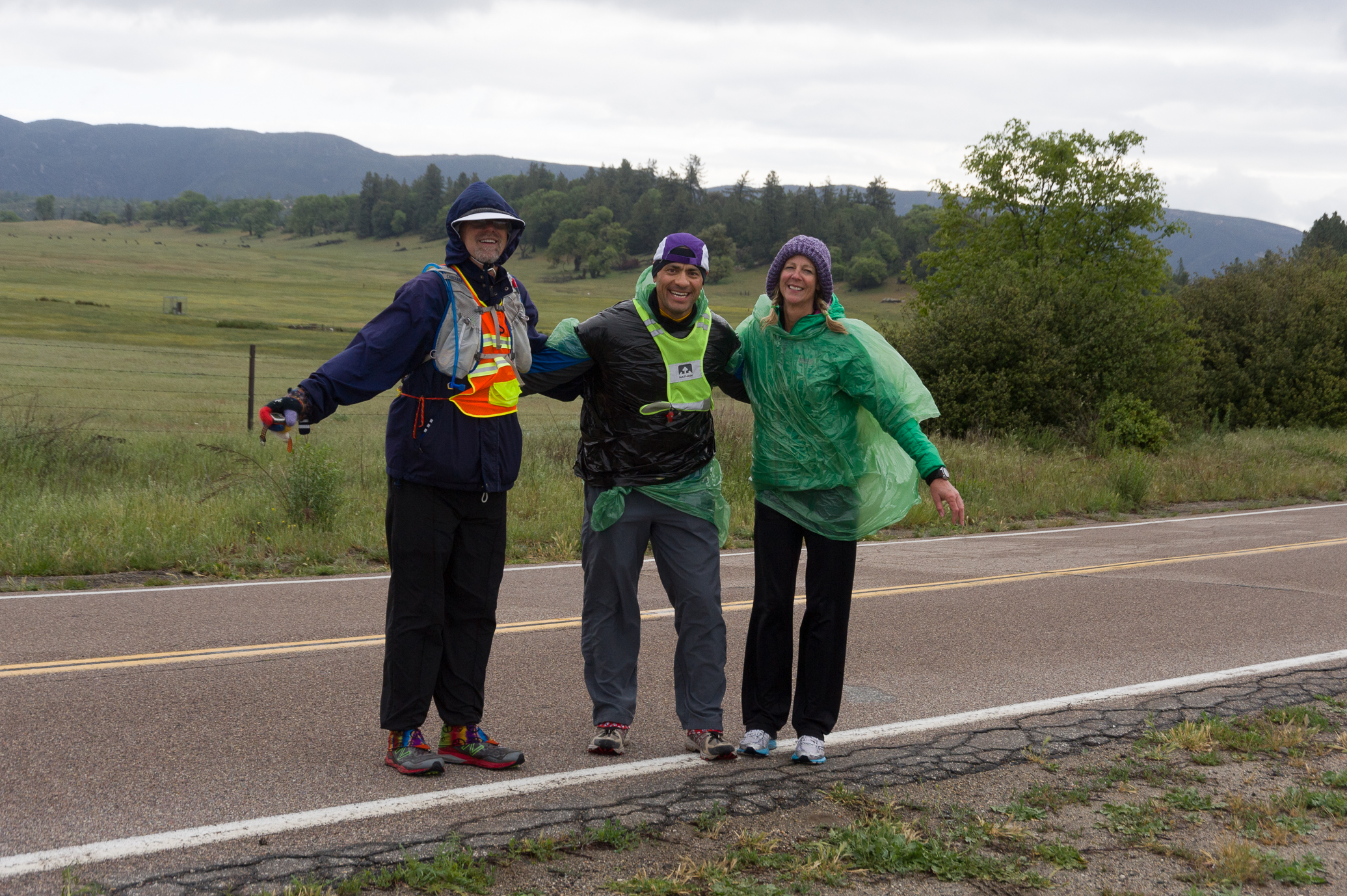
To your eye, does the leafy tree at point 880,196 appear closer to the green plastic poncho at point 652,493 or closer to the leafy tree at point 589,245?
the leafy tree at point 589,245

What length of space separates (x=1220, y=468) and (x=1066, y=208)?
74.1 ft

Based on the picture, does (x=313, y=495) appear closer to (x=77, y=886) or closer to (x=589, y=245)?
(x=77, y=886)

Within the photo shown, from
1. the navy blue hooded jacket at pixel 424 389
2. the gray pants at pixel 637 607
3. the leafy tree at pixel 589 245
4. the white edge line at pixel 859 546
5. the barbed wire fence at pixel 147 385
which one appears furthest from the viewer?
the leafy tree at pixel 589 245

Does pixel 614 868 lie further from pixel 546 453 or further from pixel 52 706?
pixel 546 453

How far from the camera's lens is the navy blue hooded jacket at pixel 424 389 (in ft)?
13.3

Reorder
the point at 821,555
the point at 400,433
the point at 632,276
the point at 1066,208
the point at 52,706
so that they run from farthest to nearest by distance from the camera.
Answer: the point at 632,276 < the point at 1066,208 < the point at 52,706 < the point at 821,555 < the point at 400,433

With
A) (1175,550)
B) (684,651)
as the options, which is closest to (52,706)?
(684,651)

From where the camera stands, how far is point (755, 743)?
4699 millimetres

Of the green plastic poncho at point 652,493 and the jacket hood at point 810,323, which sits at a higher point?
the jacket hood at point 810,323

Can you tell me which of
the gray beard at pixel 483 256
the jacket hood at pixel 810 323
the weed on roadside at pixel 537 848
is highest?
the gray beard at pixel 483 256

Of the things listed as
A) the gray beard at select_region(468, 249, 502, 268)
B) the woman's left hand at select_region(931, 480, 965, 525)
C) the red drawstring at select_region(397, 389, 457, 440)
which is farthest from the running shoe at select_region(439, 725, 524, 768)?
the woman's left hand at select_region(931, 480, 965, 525)

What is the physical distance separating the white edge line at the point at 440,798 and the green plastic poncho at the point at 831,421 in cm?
110

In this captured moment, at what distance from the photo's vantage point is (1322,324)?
3042 centimetres

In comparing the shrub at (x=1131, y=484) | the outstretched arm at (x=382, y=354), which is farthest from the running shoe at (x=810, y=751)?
the shrub at (x=1131, y=484)
